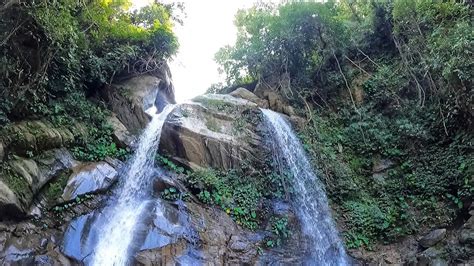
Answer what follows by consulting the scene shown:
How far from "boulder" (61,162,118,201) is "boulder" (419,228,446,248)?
23.2ft

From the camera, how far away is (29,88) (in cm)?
777

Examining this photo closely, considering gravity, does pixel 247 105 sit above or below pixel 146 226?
above

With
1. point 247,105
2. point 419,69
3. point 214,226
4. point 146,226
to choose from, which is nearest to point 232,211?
point 214,226

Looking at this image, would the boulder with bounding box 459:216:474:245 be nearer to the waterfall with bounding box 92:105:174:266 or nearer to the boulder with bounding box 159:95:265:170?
the boulder with bounding box 159:95:265:170

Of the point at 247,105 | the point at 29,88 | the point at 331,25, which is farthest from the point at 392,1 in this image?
the point at 29,88

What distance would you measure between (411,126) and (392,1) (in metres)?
4.89

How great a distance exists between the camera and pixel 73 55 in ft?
28.6

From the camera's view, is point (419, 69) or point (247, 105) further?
point (247, 105)

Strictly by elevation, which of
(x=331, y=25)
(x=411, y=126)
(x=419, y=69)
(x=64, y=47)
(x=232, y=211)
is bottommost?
(x=232, y=211)

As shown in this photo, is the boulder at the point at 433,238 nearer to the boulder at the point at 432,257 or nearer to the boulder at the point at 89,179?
the boulder at the point at 432,257

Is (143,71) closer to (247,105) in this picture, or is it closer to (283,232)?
(247,105)

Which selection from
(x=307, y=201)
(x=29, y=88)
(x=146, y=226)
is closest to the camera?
(x=146, y=226)

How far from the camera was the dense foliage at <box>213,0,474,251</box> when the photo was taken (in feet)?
27.8

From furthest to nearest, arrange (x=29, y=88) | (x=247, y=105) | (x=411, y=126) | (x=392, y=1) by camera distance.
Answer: (x=392, y=1), (x=247, y=105), (x=411, y=126), (x=29, y=88)
